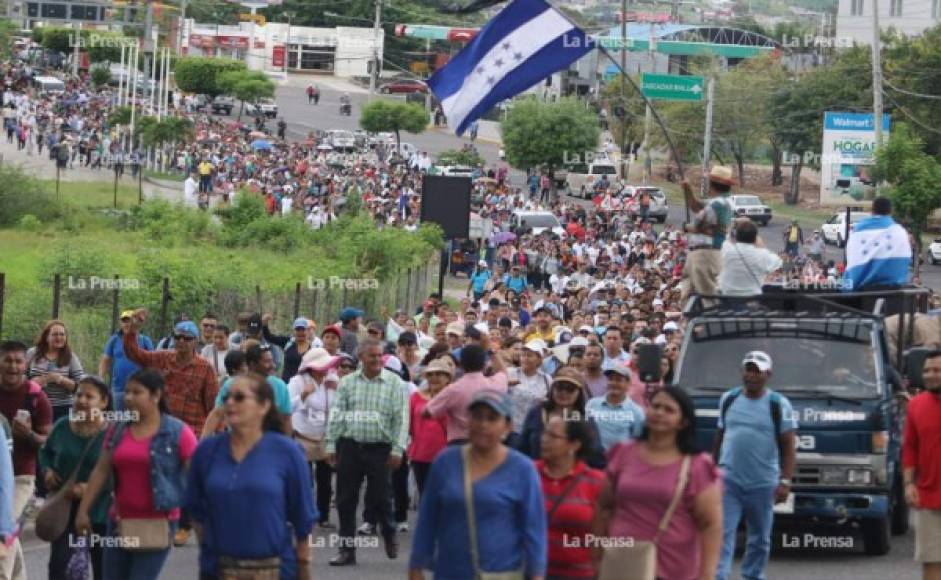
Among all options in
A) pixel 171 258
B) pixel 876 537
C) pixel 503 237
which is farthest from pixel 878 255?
pixel 503 237

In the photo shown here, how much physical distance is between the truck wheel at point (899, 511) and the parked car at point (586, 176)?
2385 inches

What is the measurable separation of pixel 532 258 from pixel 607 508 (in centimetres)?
3797

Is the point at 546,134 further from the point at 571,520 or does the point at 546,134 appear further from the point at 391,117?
the point at 571,520

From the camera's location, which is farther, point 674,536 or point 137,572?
point 137,572

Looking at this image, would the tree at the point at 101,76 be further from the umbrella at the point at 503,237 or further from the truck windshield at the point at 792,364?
the truck windshield at the point at 792,364

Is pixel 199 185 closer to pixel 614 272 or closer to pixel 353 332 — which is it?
pixel 614 272

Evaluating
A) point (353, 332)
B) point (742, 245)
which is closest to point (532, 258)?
point (353, 332)

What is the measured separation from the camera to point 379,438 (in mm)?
15867

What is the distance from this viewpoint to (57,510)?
40.2 feet

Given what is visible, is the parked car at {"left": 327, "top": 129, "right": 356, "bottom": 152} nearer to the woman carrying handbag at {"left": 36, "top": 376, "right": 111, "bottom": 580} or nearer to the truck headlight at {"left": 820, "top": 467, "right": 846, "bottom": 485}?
the truck headlight at {"left": 820, "top": 467, "right": 846, "bottom": 485}

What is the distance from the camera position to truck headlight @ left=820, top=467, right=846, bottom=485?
16156 mm

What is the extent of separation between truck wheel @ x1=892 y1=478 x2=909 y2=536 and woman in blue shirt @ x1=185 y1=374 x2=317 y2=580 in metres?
8.22

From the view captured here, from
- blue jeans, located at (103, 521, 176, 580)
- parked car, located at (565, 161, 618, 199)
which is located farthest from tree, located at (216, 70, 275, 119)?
blue jeans, located at (103, 521, 176, 580)

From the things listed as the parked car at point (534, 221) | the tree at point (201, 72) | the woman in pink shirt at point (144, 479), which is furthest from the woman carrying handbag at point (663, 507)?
the tree at point (201, 72)
